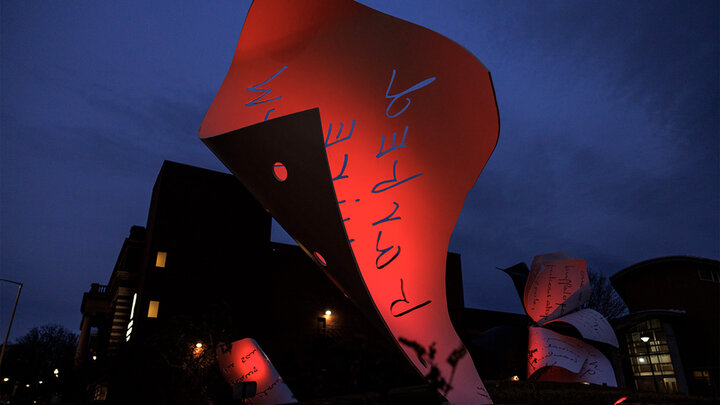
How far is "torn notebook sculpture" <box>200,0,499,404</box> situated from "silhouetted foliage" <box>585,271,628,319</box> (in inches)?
1175

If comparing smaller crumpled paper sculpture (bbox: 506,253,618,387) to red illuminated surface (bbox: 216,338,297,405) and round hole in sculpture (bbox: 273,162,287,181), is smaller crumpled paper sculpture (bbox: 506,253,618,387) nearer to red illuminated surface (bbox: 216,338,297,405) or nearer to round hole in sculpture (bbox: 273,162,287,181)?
red illuminated surface (bbox: 216,338,297,405)

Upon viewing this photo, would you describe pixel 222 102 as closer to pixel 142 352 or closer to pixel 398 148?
pixel 398 148

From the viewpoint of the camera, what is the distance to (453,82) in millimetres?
7945

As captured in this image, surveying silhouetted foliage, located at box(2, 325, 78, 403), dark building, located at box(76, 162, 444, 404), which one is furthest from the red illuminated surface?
silhouetted foliage, located at box(2, 325, 78, 403)

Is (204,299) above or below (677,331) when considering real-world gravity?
above

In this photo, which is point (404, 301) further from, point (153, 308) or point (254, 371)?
point (153, 308)

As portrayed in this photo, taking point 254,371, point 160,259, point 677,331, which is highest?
point 160,259

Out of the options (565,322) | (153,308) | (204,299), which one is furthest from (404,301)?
(153,308)

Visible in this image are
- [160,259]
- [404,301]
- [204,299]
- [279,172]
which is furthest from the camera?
[204,299]

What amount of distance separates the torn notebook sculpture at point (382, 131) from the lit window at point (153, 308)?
15193 mm

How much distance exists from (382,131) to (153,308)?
665 inches

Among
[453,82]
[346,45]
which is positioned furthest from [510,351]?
[346,45]

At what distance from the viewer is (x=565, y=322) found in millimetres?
15594

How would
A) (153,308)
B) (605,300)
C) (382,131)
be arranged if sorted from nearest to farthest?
(382,131) → (153,308) → (605,300)
